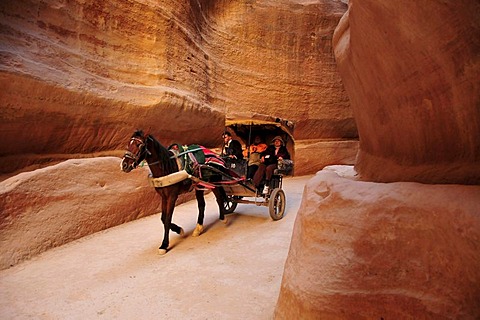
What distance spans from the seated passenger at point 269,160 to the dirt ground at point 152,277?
1.02 m

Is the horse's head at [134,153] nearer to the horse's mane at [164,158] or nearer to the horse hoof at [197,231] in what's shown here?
the horse's mane at [164,158]

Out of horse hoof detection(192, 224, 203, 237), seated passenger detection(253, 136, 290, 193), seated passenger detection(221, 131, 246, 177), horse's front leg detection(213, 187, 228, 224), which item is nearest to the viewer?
horse hoof detection(192, 224, 203, 237)

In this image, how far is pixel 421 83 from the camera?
62.2 inches

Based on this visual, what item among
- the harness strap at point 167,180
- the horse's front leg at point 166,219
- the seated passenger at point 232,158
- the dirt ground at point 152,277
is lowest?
the dirt ground at point 152,277

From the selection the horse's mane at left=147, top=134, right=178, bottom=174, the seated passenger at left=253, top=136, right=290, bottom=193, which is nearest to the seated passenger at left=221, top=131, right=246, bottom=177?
the seated passenger at left=253, top=136, right=290, bottom=193

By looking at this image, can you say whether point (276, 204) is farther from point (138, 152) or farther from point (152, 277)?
point (152, 277)

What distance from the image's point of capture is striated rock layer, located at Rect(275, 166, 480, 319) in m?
1.24

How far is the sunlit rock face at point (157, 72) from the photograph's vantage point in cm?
535

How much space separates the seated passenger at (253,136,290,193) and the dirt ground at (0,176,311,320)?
1.02m

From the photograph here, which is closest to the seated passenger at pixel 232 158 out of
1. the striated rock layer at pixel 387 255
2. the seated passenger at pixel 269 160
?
the seated passenger at pixel 269 160

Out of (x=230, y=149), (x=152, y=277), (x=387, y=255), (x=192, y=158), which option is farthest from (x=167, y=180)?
(x=387, y=255)

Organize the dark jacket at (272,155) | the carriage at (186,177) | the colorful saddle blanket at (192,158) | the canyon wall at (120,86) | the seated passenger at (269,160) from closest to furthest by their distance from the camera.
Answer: the carriage at (186,177)
the canyon wall at (120,86)
the colorful saddle blanket at (192,158)
the seated passenger at (269,160)
the dark jacket at (272,155)

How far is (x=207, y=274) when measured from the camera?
3.88m

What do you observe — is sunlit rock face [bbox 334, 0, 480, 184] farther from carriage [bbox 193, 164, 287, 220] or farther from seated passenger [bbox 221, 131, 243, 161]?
seated passenger [bbox 221, 131, 243, 161]
